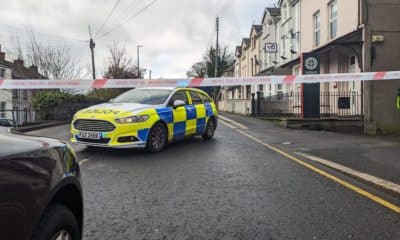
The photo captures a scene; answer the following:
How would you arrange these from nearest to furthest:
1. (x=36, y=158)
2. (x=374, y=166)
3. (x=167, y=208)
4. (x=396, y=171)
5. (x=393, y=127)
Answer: (x=36, y=158)
(x=167, y=208)
(x=396, y=171)
(x=374, y=166)
(x=393, y=127)

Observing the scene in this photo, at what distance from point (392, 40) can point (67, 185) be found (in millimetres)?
14718

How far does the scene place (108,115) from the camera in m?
8.55

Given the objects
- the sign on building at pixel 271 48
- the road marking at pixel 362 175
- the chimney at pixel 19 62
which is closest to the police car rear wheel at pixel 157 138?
the road marking at pixel 362 175

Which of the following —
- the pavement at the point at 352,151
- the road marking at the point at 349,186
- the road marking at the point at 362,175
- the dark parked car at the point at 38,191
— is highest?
the dark parked car at the point at 38,191

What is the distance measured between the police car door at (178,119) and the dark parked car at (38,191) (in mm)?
6741

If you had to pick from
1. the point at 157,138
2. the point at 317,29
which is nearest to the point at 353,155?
the point at 157,138

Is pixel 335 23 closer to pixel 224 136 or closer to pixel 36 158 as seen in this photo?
pixel 224 136

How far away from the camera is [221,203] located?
5.14 meters

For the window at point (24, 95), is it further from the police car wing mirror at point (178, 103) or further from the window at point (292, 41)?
the police car wing mirror at point (178, 103)

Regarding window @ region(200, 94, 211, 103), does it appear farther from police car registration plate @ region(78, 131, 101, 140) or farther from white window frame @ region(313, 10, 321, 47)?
white window frame @ region(313, 10, 321, 47)

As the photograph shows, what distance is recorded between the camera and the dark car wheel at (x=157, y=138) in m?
8.91

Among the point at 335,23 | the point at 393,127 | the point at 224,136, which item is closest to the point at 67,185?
the point at 224,136

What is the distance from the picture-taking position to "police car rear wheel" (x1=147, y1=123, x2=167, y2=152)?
8922 millimetres

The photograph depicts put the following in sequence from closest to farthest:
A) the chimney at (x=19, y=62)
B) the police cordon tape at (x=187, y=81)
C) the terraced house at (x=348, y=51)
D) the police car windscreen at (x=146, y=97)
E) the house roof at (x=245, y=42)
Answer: the police car windscreen at (x=146, y=97) → the police cordon tape at (x=187, y=81) → the terraced house at (x=348, y=51) → the chimney at (x=19, y=62) → the house roof at (x=245, y=42)
